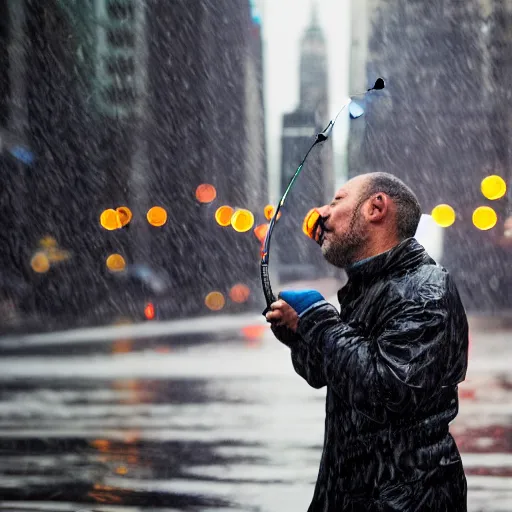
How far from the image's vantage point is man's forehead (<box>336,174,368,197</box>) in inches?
98.8

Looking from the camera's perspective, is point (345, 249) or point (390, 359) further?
point (345, 249)

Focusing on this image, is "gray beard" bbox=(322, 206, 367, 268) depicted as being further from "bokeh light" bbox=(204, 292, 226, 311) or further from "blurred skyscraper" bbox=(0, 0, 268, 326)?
"bokeh light" bbox=(204, 292, 226, 311)

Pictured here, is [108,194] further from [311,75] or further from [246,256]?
[311,75]

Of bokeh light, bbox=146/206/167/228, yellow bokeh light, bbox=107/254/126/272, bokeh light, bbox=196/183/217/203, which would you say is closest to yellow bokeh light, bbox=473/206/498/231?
yellow bokeh light, bbox=107/254/126/272

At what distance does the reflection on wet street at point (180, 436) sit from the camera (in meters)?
6.09

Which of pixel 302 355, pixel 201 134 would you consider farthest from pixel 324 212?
pixel 201 134

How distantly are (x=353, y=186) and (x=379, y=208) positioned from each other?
0.35ft

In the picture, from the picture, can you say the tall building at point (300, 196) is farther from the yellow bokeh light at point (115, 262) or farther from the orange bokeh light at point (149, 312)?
the orange bokeh light at point (149, 312)

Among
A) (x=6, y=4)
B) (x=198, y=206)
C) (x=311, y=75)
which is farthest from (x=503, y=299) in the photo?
(x=311, y=75)

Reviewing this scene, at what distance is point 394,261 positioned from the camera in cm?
243

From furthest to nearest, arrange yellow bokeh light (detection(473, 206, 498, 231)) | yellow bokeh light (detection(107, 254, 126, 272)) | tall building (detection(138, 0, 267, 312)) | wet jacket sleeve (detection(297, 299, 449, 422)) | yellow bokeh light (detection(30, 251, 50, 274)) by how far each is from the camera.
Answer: tall building (detection(138, 0, 267, 312)) < yellow bokeh light (detection(473, 206, 498, 231)) < yellow bokeh light (detection(107, 254, 126, 272)) < yellow bokeh light (detection(30, 251, 50, 274)) < wet jacket sleeve (detection(297, 299, 449, 422))

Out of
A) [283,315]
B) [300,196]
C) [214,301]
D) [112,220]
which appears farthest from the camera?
[300,196]

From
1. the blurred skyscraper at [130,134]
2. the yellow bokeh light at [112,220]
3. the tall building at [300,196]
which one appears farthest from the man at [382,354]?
the tall building at [300,196]

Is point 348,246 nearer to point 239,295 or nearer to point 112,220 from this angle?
point 112,220
